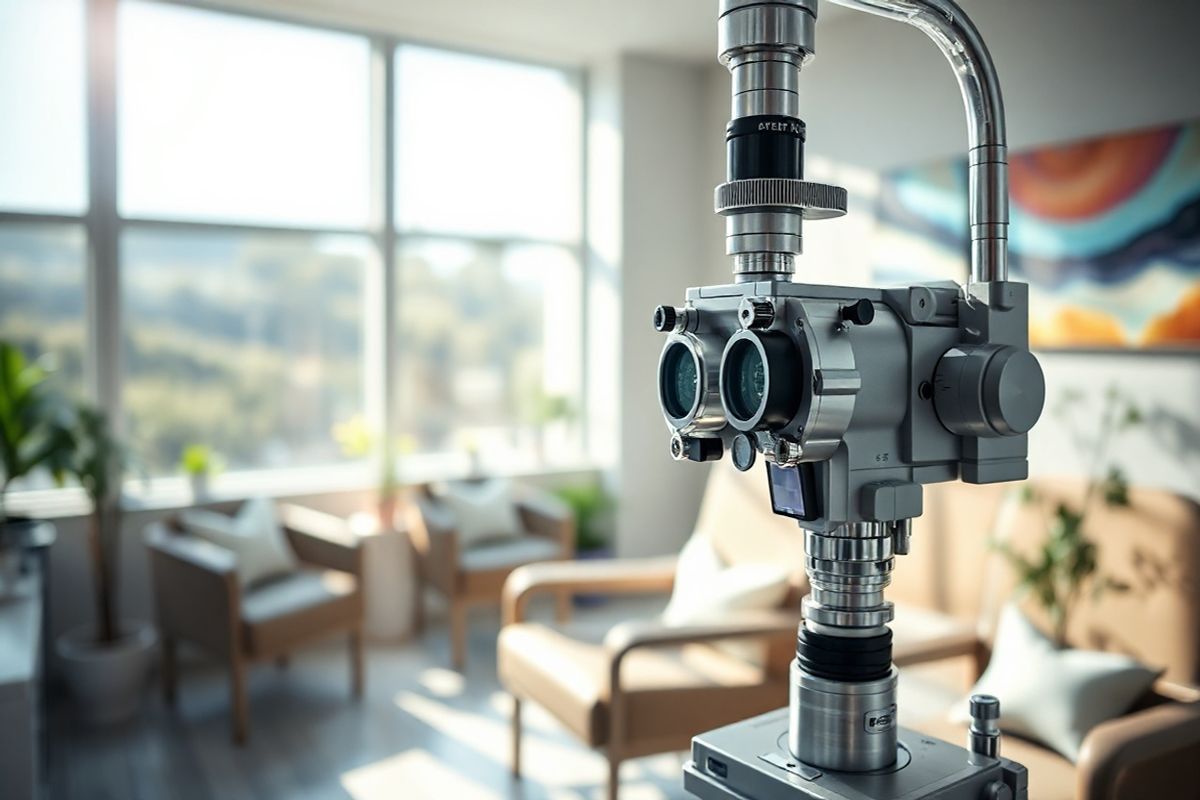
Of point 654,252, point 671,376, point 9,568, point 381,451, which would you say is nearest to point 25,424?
point 9,568

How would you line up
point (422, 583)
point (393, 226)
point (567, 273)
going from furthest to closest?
point (567, 273)
point (393, 226)
point (422, 583)

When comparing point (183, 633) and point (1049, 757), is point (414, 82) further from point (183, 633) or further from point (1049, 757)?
point (1049, 757)

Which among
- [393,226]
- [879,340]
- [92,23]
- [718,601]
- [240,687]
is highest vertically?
[92,23]

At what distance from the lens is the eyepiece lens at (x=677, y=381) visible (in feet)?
2.44

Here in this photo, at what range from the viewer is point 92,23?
12.6 ft

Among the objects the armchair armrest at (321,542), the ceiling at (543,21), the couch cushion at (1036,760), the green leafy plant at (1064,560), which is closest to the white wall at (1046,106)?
the ceiling at (543,21)

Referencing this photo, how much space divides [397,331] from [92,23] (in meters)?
1.79

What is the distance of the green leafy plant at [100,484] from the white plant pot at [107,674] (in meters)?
0.08

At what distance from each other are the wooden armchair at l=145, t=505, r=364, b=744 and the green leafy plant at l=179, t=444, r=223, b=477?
1.01 ft

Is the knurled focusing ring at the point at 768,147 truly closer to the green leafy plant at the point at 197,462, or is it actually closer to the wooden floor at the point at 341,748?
the wooden floor at the point at 341,748

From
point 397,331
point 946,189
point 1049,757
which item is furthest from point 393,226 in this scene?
point 1049,757

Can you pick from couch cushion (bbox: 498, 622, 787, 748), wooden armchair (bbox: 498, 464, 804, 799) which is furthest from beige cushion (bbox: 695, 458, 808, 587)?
couch cushion (bbox: 498, 622, 787, 748)

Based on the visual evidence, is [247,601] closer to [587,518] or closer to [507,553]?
[507,553]

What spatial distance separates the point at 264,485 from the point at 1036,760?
11.0ft
